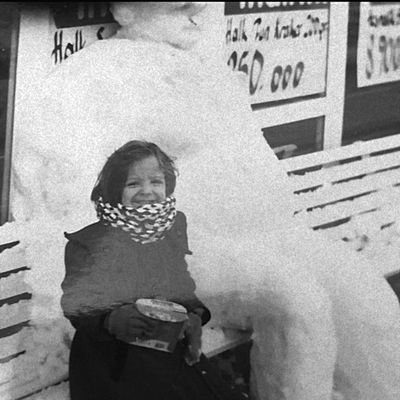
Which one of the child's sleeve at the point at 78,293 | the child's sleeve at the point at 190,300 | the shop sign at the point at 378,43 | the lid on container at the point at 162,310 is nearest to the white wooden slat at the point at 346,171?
the shop sign at the point at 378,43

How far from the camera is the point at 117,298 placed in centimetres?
186

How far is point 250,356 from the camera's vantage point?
202 centimetres

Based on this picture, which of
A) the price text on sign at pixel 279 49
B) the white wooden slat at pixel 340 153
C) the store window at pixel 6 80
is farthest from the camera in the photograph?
the white wooden slat at pixel 340 153

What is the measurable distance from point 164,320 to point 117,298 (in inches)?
4.6

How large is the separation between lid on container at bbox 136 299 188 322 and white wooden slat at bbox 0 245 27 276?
27 centimetres

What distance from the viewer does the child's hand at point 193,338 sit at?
1922 millimetres

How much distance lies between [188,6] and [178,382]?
825mm

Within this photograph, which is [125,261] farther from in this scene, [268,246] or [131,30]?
[131,30]

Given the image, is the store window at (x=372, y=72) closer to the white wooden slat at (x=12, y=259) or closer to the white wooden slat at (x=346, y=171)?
the white wooden slat at (x=346, y=171)

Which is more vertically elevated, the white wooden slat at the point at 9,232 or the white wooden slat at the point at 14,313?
the white wooden slat at the point at 9,232

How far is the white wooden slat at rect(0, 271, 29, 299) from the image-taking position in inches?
69.8

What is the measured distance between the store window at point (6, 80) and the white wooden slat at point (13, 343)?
0.25m

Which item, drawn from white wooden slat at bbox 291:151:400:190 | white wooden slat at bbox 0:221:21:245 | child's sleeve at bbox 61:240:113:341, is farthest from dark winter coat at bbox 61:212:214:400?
white wooden slat at bbox 291:151:400:190

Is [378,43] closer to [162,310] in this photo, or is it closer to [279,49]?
[279,49]
